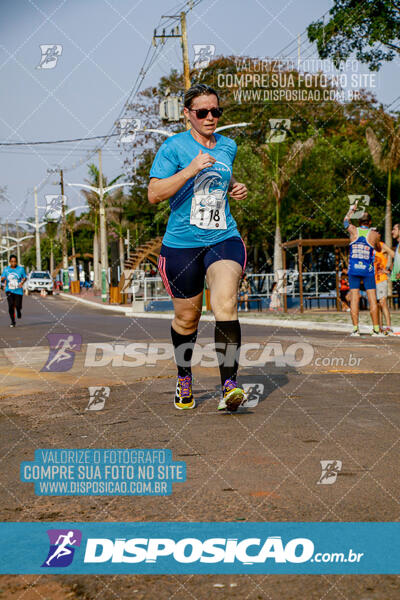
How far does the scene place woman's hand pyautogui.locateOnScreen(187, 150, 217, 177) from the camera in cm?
485

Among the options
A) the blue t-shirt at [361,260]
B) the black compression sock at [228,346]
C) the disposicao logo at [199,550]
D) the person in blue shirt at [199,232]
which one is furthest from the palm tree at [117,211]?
the disposicao logo at [199,550]

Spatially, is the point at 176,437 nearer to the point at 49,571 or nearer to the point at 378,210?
the point at 49,571

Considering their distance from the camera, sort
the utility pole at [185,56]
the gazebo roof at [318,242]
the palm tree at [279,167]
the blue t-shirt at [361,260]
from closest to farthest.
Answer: the blue t-shirt at [361,260]
the gazebo roof at [318,242]
the utility pole at [185,56]
the palm tree at [279,167]

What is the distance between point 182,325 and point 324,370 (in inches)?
85.4

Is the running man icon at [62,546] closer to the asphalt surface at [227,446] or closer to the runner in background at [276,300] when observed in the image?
the asphalt surface at [227,446]

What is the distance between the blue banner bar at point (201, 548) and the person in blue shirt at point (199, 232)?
238 centimetres

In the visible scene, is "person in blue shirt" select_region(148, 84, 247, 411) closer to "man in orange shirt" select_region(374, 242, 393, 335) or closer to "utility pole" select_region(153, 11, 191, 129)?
"man in orange shirt" select_region(374, 242, 393, 335)

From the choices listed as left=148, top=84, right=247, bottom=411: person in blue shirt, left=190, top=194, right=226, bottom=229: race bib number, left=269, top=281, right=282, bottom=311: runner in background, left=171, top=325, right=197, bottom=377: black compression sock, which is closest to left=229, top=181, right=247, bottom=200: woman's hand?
left=148, top=84, right=247, bottom=411: person in blue shirt

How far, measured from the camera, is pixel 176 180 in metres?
4.96

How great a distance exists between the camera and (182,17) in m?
25.7

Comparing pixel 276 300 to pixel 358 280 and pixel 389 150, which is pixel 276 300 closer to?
pixel 389 150

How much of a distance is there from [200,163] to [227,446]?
1.85 m

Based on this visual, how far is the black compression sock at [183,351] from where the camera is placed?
5.21 metres

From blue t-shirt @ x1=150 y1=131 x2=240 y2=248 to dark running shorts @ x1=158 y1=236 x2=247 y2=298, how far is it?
0.04 metres
